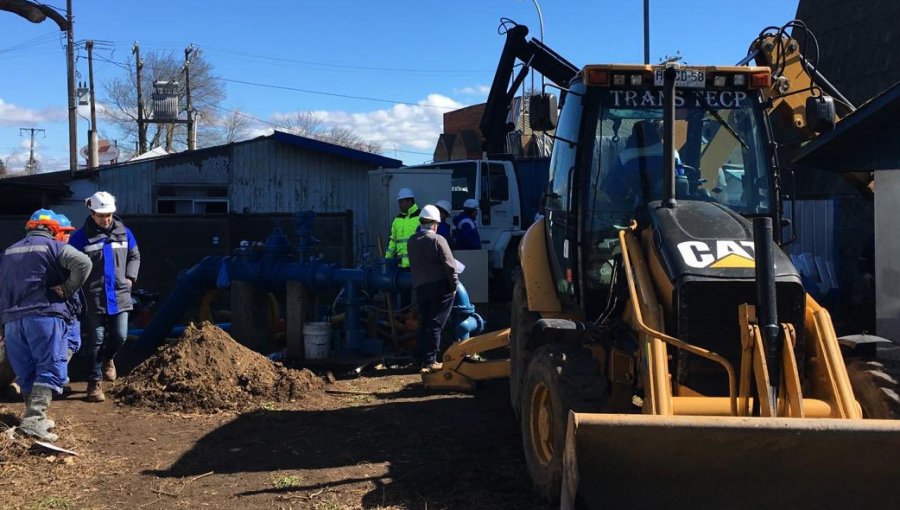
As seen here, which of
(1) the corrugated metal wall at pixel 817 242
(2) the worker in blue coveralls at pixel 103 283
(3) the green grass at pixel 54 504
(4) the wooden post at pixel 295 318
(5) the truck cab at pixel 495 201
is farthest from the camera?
(5) the truck cab at pixel 495 201

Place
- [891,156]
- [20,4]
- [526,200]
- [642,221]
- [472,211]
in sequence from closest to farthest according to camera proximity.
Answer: [642,221] < [891,156] < [20,4] < [472,211] < [526,200]

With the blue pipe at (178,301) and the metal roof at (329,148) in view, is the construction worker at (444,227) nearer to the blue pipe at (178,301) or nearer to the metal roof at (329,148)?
the blue pipe at (178,301)

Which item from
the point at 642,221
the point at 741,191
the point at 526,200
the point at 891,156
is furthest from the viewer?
the point at 526,200

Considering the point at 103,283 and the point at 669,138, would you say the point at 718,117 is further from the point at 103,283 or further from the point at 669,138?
the point at 103,283

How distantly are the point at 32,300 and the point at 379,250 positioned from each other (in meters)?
6.24

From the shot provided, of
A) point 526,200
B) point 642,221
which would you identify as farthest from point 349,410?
point 526,200

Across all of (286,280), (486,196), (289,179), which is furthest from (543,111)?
(289,179)

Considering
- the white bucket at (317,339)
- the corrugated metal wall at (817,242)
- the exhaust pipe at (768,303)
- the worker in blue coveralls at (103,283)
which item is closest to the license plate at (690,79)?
the exhaust pipe at (768,303)

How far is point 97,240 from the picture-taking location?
297 inches

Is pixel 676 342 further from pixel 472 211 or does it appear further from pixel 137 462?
pixel 472 211

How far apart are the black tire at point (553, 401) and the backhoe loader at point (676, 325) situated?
13mm

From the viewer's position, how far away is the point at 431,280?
27.4 ft

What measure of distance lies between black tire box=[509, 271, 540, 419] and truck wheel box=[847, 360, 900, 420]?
2.14 meters

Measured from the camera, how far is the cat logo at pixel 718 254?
410 centimetres
